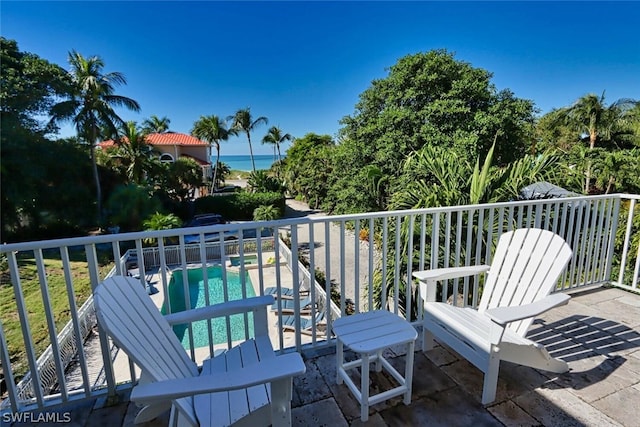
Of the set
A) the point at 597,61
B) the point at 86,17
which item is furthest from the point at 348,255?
the point at 597,61

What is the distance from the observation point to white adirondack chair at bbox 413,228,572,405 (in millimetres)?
1724

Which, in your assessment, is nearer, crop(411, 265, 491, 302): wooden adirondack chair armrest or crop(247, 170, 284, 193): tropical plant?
crop(411, 265, 491, 302): wooden adirondack chair armrest

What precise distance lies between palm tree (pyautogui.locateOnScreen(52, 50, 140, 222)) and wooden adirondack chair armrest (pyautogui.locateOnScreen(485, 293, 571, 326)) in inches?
700

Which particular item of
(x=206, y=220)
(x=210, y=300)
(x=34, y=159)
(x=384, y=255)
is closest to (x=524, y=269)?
(x=384, y=255)

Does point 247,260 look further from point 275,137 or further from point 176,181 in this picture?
point 275,137

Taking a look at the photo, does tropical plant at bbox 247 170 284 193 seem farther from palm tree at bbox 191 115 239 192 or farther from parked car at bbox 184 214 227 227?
palm tree at bbox 191 115 239 192

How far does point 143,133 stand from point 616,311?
21781 mm

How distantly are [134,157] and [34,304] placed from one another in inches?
455

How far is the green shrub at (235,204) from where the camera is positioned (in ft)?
63.3

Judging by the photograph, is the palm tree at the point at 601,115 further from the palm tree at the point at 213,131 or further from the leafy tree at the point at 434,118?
the palm tree at the point at 213,131

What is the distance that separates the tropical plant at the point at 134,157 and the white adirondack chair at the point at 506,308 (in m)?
18.8

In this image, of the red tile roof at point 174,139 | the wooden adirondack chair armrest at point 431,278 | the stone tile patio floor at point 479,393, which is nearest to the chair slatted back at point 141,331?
the stone tile patio floor at point 479,393

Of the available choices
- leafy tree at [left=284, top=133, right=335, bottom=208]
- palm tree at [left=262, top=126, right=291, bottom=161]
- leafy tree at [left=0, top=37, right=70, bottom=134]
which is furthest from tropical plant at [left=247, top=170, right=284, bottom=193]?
leafy tree at [left=0, top=37, right=70, bottom=134]

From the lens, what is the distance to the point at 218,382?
1064 millimetres
